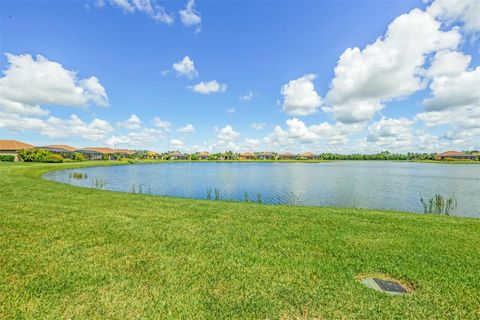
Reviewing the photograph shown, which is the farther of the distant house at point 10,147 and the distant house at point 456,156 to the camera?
the distant house at point 456,156

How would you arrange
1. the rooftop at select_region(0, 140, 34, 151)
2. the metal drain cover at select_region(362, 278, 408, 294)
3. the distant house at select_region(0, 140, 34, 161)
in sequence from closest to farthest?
the metal drain cover at select_region(362, 278, 408, 294) → the distant house at select_region(0, 140, 34, 161) → the rooftop at select_region(0, 140, 34, 151)

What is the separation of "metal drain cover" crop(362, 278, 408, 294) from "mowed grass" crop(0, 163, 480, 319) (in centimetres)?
20

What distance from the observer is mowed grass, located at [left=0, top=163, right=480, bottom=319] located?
11.0 feet

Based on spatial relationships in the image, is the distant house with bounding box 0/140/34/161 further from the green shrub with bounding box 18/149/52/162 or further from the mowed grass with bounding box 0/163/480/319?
the mowed grass with bounding box 0/163/480/319

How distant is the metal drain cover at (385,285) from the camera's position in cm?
391

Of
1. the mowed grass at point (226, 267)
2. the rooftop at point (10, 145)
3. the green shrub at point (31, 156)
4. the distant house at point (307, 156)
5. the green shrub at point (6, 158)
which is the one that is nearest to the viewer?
the mowed grass at point (226, 267)

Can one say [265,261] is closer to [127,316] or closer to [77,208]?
[127,316]

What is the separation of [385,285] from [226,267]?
9.38ft

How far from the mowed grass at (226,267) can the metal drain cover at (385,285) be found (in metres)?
0.20

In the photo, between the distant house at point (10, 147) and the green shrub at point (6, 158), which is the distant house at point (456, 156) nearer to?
the green shrub at point (6, 158)

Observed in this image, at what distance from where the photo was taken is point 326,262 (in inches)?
191

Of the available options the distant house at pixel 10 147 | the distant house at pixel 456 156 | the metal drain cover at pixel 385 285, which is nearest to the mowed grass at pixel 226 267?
the metal drain cover at pixel 385 285

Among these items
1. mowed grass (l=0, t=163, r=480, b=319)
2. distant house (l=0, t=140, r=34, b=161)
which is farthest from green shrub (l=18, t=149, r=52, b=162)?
mowed grass (l=0, t=163, r=480, b=319)

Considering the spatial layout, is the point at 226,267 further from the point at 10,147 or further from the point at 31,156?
the point at 10,147
